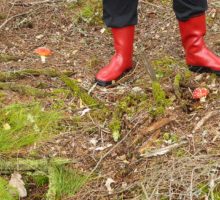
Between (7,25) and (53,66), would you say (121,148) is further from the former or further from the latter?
(7,25)

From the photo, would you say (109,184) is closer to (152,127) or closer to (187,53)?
(152,127)

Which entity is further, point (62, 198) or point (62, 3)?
point (62, 3)

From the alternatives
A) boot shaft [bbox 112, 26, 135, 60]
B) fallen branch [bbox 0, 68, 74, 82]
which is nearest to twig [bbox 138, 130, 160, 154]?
boot shaft [bbox 112, 26, 135, 60]

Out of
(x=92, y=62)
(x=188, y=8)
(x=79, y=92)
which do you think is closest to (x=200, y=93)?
(x=188, y=8)

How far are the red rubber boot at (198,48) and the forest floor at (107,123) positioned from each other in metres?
0.08

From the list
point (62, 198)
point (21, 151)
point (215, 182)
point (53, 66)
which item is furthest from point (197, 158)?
point (53, 66)

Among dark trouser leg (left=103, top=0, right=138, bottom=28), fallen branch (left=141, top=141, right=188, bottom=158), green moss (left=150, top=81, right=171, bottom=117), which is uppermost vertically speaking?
dark trouser leg (left=103, top=0, right=138, bottom=28)

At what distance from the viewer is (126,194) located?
2.38m

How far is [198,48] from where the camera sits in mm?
3316

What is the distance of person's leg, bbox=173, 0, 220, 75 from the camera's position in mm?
3188

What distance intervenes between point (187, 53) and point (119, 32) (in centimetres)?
51

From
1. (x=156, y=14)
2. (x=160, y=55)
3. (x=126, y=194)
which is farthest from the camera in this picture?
(x=156, y=14)

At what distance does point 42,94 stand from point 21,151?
2.08 feet

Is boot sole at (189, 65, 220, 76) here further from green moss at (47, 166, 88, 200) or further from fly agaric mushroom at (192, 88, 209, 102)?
green moss at (47, 166, 88, 200)
